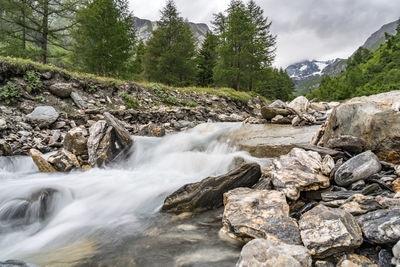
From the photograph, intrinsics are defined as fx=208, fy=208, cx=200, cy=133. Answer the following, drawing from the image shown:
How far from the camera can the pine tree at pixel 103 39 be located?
15.3 metres

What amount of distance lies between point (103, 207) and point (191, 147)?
3.87m

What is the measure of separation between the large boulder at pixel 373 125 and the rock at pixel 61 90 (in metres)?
11.4

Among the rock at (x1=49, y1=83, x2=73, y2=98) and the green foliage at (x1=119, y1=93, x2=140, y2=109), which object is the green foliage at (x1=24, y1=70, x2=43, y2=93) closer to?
the rock at (x1=49, y1=83, x2=73, y2=98)

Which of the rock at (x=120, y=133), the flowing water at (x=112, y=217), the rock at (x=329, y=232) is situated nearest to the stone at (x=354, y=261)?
the rock at (x=329, y=232)

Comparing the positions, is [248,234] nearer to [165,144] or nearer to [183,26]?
[165,144]

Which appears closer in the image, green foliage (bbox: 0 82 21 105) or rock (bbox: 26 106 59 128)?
rock (bbox: 26 106 59 128)

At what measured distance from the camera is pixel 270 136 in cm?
669

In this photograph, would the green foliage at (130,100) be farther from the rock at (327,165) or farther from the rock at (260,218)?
the rock at (327,165)

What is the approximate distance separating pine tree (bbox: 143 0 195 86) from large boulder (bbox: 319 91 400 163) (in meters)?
18.1

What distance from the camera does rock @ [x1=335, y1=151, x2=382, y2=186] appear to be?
10.7ft

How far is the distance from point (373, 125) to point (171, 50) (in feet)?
66.8

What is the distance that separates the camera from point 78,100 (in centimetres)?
1056

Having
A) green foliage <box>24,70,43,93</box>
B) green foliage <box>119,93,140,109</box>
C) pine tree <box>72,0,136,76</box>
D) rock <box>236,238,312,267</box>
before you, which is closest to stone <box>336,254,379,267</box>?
rock <box>236,238,312,267</box>

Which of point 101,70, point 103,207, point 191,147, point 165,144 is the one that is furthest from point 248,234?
point 101,70
